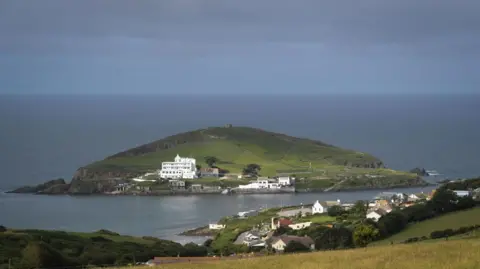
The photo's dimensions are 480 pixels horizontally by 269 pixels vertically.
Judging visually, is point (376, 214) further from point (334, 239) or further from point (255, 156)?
point (255, 156)

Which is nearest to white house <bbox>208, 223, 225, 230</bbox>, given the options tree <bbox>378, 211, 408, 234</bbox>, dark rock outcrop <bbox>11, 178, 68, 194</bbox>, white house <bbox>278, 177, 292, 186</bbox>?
tree <bbox>378, 211, 408, 234</bbox>

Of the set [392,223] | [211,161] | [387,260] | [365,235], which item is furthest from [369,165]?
[387,260]

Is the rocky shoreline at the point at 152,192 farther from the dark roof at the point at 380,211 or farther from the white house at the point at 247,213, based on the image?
the dark roof at the point at 380,211

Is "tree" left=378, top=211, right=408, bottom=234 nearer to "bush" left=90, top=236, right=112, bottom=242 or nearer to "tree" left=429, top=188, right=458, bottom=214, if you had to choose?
"tree" left=429, top=188, right=458, bottom=214

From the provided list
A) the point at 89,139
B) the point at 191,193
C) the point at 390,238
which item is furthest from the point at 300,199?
the point at 89,139

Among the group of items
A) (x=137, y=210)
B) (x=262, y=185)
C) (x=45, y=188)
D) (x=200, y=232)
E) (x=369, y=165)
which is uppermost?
(x=369, y=165)
